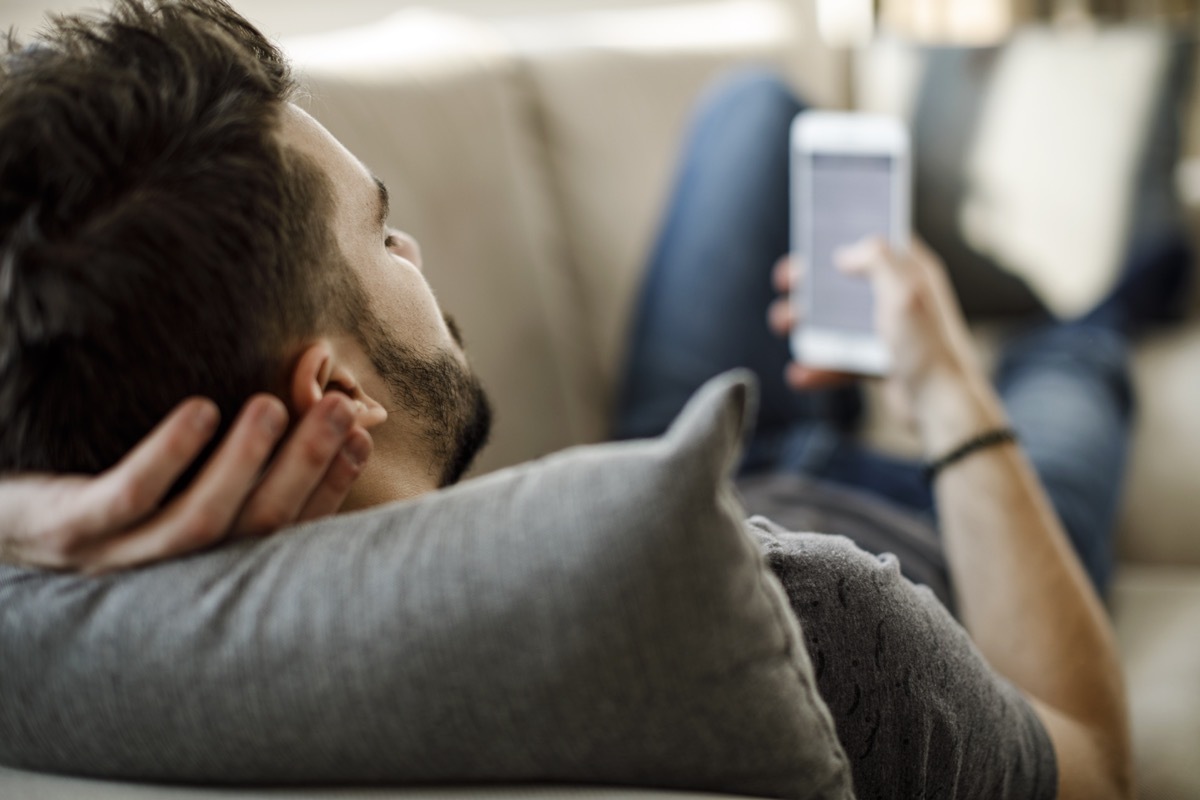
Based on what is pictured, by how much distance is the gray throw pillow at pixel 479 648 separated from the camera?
430 mm

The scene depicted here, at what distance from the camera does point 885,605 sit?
0.57 metres

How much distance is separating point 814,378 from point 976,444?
399mm

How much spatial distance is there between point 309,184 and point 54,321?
157 millimetres

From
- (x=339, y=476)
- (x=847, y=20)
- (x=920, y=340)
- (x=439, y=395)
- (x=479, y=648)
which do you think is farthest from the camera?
(x=847, y=20)

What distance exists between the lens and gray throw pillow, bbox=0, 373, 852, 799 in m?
0.43

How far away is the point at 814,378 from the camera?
139 cm

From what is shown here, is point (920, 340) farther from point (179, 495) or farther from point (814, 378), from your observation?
point (179, 495)

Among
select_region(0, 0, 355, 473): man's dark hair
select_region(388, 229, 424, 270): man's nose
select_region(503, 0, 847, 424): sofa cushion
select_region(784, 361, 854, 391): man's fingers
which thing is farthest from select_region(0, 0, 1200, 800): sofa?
select_region(0, 0, 355, 473): man's dark hair

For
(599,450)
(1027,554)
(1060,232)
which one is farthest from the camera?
(1060,232)

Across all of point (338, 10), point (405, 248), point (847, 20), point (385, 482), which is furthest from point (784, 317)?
point (338, 10)

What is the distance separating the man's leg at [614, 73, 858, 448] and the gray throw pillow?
0.96 metres

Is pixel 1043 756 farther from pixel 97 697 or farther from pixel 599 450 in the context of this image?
pixel 97 697

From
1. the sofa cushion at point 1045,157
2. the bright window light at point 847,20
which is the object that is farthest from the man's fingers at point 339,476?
the bright window light at point 847,20

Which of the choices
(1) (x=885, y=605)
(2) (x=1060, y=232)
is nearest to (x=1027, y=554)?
(1) (x=885, y=605)
